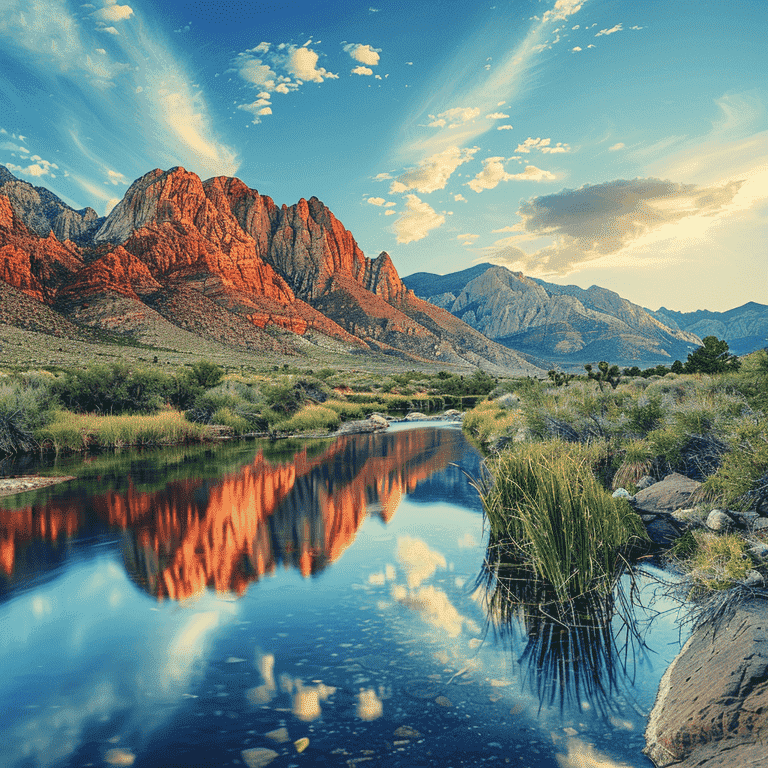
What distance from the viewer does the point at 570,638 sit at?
20.5 feet

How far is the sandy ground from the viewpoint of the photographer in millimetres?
14398

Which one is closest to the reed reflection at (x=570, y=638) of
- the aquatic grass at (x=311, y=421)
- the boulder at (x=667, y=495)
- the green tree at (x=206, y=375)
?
the boulder at (x=667, y=495)

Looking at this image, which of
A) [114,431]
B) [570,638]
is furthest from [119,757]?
[114,431]

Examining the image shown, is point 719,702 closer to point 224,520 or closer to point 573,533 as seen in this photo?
point 573,533

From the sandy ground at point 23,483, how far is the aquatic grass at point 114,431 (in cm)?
518

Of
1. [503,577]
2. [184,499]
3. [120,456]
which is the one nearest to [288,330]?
[120,456]

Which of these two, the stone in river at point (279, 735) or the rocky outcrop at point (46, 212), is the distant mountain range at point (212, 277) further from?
the stone in river at point (279, 735)

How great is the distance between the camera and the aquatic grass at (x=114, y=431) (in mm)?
20641

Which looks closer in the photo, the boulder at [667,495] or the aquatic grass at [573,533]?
the aquatic grass at [573,533]

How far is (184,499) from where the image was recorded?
45.2 feet

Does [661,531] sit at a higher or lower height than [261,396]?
lower

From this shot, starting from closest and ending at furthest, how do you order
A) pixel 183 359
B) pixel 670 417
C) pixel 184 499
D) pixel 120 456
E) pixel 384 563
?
pixel 384 563
pixel 670 417
pixel 184 499
pixel 120 456
pixel 183 359

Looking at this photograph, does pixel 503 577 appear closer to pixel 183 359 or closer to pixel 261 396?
pixel 261 396

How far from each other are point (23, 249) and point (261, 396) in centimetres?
9330
